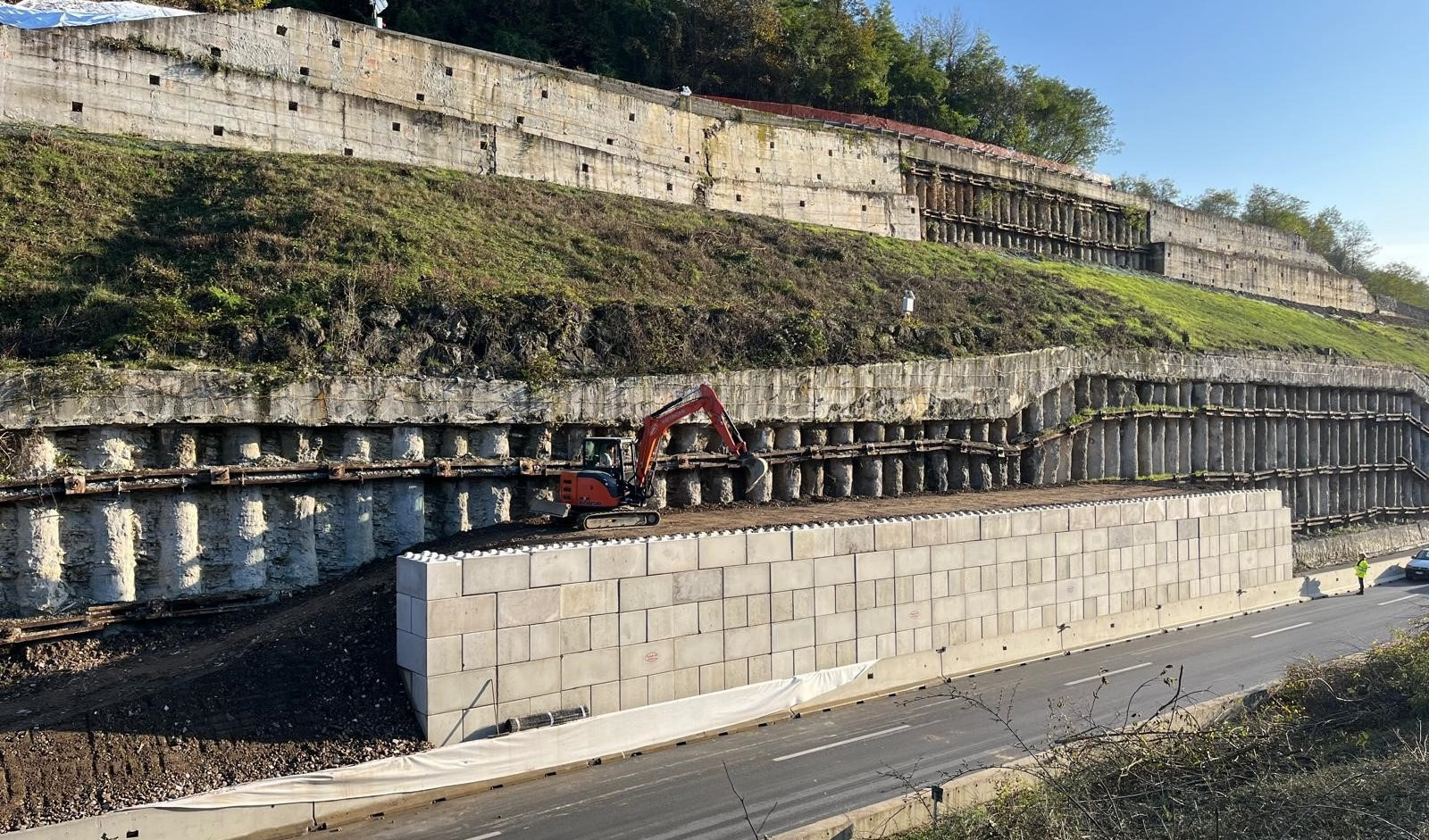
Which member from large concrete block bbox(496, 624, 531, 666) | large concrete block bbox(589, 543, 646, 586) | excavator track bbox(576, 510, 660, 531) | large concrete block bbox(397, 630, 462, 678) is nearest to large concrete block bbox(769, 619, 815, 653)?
large concrete block bbox(589, 543, 646, 586)

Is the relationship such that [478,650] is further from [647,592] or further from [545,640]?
[647,592]

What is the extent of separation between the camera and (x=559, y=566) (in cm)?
1454

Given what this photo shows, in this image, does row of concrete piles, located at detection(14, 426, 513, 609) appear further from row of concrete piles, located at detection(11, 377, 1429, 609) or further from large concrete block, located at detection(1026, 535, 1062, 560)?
large concrete block, located at detection(1026, 535, 1062, 560)

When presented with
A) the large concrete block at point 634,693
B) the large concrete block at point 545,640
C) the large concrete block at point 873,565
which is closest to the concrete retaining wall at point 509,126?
the large concrete block at point 873,565

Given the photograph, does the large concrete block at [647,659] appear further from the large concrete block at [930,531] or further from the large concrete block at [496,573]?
the large concrete block at [930,531]

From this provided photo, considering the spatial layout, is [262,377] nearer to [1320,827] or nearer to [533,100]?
[1320,827]

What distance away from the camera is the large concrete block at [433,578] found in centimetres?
1331

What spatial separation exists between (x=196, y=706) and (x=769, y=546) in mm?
9142

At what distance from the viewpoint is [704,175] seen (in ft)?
124

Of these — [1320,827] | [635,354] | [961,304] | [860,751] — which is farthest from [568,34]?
[1320,827]

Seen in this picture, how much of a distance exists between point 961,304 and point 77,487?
1077 inches

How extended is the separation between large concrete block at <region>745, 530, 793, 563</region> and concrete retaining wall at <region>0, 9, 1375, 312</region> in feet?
65.0

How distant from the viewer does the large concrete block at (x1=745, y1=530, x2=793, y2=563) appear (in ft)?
54.2

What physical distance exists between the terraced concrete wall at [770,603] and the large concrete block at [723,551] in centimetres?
3
